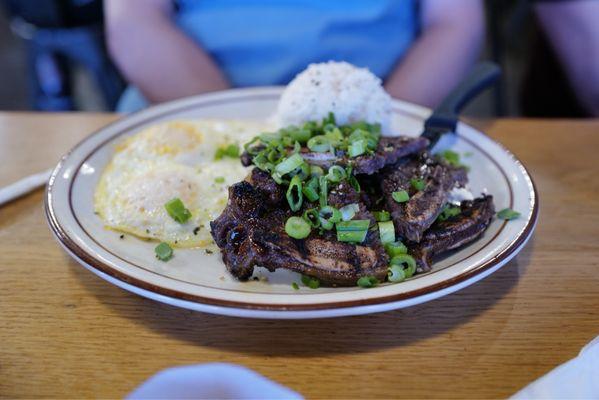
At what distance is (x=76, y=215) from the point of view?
1328mm

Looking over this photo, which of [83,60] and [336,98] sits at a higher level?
[336,98]

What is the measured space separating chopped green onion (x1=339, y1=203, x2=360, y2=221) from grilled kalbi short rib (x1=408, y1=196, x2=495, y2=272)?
15 centimetres

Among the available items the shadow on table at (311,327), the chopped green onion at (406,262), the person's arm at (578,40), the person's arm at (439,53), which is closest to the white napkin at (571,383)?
the shadow on table at (311,327)

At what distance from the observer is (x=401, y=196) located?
126cm

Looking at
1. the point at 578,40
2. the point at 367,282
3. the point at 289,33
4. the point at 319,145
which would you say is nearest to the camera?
the point at 367,282

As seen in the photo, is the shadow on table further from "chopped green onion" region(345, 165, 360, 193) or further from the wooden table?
"chopped green onion" region(345, 165, 360, 193)

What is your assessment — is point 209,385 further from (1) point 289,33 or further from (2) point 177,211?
(1) point 289,33

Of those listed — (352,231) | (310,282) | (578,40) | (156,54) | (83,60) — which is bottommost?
(83,60)

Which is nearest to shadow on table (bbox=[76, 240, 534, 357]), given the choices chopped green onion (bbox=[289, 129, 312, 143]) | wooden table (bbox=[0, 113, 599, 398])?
wooden table (bbox=[0, 113, 599, 398])

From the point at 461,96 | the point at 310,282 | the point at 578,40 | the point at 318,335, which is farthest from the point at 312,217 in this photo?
the point at 578,40

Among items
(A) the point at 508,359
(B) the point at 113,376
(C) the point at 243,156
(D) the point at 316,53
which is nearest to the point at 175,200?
(C) the point at 243,156

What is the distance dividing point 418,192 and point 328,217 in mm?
238

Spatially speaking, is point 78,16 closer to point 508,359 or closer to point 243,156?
point 243,156

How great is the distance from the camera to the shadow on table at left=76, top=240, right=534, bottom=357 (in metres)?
1.12
